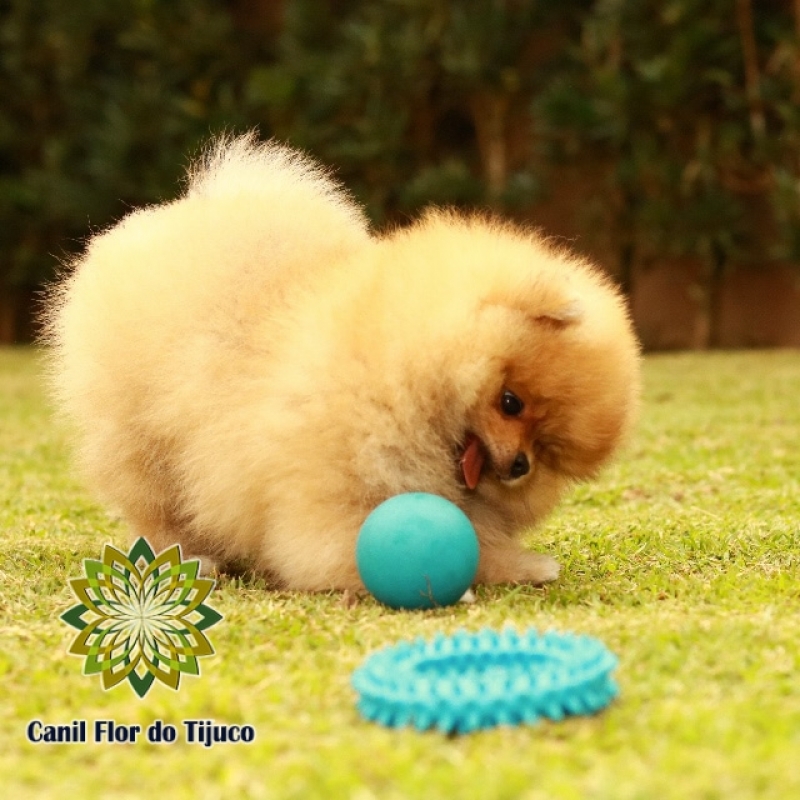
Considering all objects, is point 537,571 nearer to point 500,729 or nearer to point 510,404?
point 510,404

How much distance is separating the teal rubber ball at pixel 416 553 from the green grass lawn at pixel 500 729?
0.04 m

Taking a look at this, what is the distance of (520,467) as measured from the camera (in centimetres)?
216

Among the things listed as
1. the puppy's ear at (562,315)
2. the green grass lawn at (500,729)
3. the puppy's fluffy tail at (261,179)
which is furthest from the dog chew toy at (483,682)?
the puppy's fluffy tail at (261,179)

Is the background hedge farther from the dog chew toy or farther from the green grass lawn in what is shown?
the dog chew toy

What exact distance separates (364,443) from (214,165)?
3.22 feet

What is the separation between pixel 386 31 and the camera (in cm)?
900

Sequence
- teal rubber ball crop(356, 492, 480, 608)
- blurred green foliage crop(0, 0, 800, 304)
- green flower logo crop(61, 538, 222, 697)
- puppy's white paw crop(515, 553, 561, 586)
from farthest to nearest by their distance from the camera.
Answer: blurred green foliage crop(0, 0, 800, 304)
puppy's white paw crop(515, 553, 561, 586)
teal rubber ball crop(356, 492, 480, 608)
green flower logo crop(61, 538, 222, 697)

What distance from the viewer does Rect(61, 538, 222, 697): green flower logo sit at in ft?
5.25

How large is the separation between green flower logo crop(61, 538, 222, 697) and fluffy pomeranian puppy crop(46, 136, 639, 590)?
37 centimetres

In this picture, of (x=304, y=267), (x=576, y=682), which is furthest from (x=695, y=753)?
(x=304, y=267)

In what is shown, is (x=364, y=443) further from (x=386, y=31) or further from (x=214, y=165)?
(x=386, y=31)

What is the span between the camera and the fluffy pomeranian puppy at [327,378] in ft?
6.96

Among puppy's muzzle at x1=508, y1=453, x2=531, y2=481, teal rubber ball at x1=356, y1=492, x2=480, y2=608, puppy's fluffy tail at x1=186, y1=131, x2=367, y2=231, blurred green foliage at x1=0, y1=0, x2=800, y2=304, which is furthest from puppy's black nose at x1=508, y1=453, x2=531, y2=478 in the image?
blurred green foliage at x1=0, y1=0, x2=800, y2=304

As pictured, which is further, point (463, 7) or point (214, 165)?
point (463, 7)
